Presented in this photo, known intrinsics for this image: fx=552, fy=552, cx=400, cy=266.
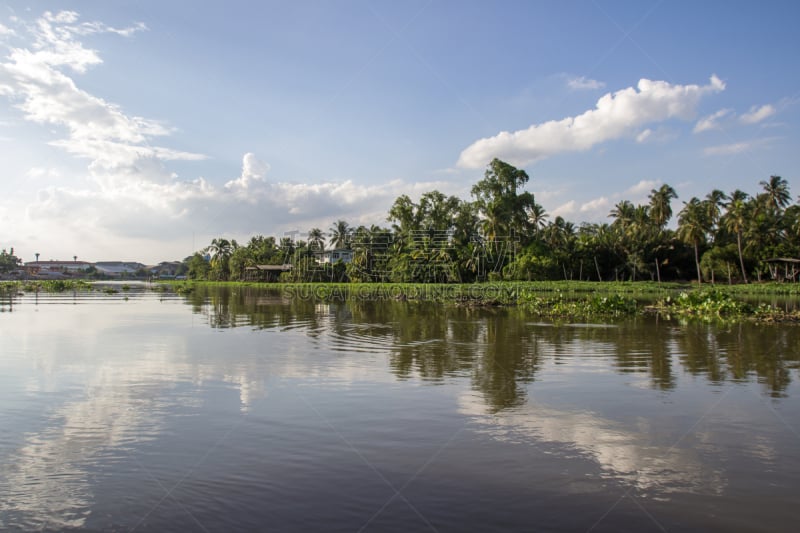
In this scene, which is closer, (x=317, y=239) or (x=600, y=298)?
(x=600, y=298)

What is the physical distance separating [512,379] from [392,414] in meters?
3.97

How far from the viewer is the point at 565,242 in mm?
76688

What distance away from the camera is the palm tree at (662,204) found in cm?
7712

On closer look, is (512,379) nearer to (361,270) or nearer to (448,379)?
(448,379)

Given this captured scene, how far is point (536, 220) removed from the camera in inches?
3150

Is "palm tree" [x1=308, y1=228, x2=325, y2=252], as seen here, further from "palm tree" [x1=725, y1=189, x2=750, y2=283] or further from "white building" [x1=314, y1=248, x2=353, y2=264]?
"palm tree" [x1=725, y1=189, x2=750, y2=283]

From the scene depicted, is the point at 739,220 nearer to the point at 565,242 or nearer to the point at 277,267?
the point at 565,242

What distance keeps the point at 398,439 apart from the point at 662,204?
7914 centimetres

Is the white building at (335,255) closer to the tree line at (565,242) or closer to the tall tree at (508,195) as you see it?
the tree line at (565,242)

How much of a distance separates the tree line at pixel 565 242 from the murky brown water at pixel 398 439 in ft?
169

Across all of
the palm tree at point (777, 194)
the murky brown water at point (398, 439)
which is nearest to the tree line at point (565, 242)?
the palm tree at point (777, 194)

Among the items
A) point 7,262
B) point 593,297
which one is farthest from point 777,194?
point 7,262

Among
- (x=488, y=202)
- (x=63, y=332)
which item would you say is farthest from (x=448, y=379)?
(x=488, y=202)

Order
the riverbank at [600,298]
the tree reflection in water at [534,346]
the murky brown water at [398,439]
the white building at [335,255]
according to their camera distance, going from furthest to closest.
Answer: the white building at [335,255] < the riverbank at [600,298] < the tree reflection in water at [534,346] < the murky brown water at [398,439]
